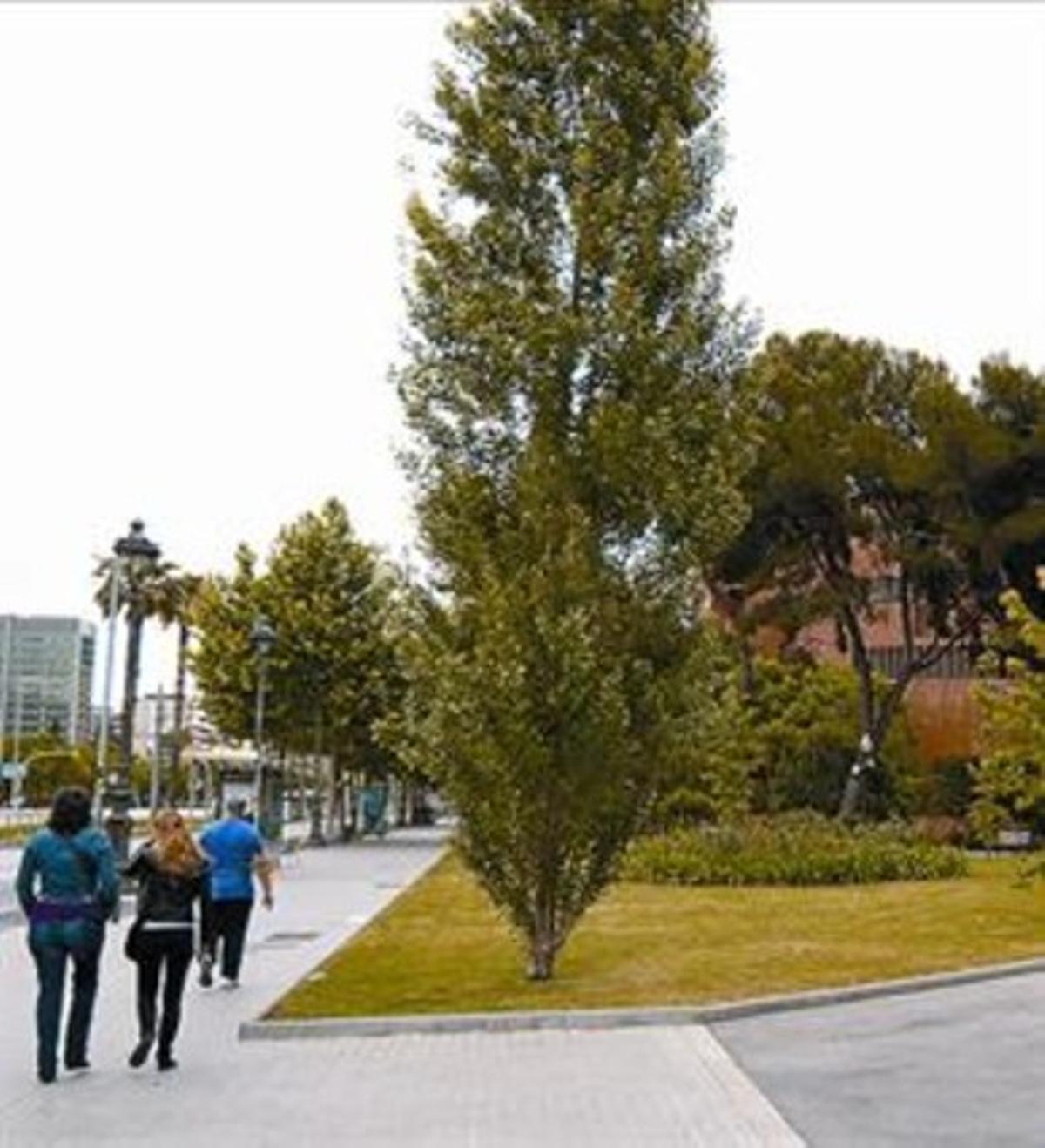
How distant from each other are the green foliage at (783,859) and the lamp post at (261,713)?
11.0 meters

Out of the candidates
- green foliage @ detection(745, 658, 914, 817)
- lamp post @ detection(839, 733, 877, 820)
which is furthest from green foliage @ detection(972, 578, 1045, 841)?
green foliage @ detection(745, 658, 914, 817)

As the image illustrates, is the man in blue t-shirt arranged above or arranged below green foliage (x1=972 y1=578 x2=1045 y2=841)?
below

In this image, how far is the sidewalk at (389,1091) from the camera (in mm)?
8984

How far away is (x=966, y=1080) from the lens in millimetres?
10672

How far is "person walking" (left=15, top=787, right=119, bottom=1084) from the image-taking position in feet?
34.9

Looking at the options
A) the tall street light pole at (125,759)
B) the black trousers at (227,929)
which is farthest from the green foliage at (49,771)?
the black trousers at (227,929)

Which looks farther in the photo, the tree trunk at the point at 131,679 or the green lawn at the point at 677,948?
the tree trunk at the point at 131,679

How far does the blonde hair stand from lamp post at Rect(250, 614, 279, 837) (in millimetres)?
27958

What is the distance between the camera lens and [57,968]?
10.6m

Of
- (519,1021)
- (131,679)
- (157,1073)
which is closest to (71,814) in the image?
(157,1073)

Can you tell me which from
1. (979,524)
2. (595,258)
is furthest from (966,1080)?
(979,524)

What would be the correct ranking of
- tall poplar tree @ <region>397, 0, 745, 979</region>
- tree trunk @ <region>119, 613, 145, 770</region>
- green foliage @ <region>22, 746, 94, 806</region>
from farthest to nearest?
1. green foliage @ <region>22, 746, 94, 806</region>
2. tree trunk @ <region>119, 613, 145, 770</region>
3. tall poplar tree @ <region>397, 0, 745, 979</region>

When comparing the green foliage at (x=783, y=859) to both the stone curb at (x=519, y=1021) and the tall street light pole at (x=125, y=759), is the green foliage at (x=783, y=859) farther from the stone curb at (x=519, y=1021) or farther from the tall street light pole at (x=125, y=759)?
the stone curb at (x=519, y=1021)

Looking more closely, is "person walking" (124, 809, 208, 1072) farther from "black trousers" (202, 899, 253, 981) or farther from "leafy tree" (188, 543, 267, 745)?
"leafy tree" (188, 543, 267, 745)
